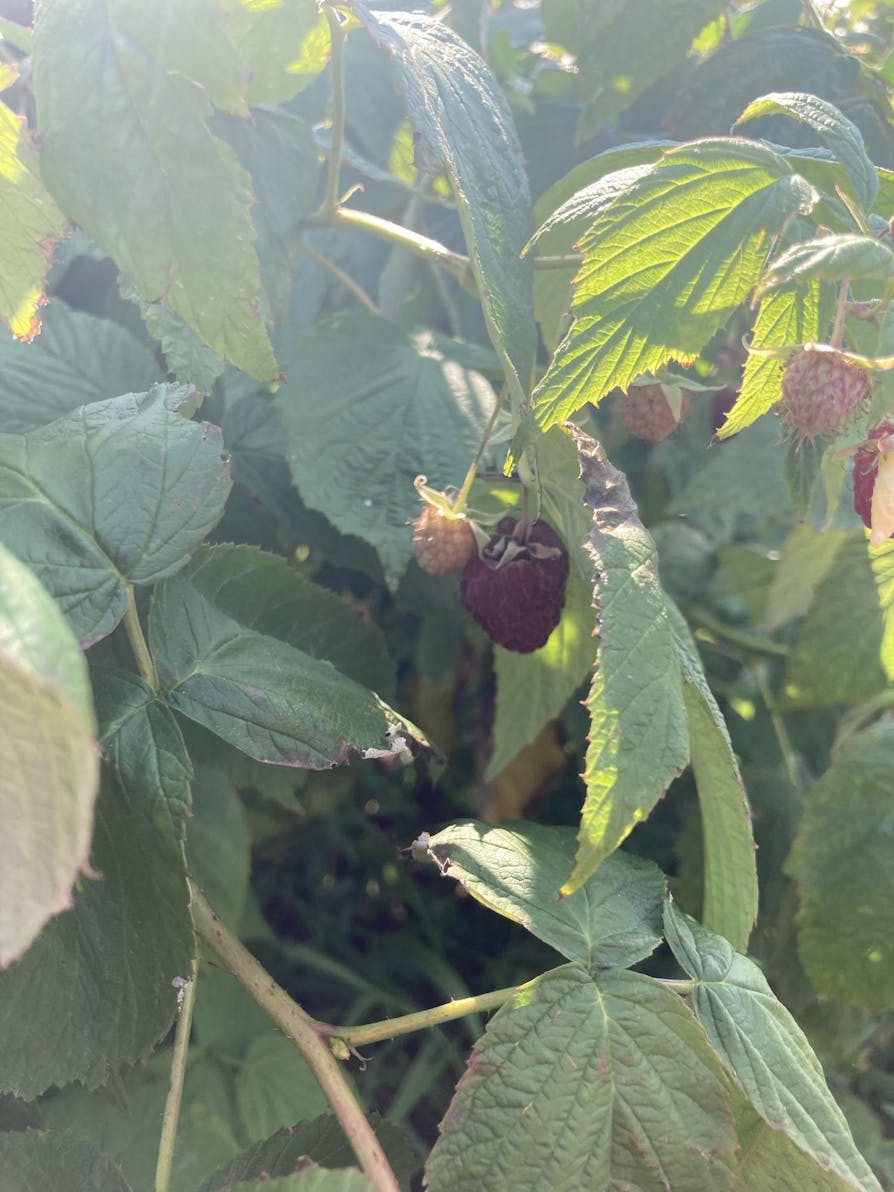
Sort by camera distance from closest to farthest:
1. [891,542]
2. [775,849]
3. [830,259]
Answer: [830,259]
[891,542]
[775,849]

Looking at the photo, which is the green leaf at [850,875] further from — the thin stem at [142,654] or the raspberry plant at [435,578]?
the thin stem at [142,654]

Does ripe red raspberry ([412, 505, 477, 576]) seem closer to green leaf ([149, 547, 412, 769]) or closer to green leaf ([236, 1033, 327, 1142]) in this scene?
green leaf ([149, 547, 412, 769])

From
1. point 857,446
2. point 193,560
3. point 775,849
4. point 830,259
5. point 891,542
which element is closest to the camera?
point 830,259

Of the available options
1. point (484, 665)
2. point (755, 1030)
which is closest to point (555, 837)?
point (755, 1030)

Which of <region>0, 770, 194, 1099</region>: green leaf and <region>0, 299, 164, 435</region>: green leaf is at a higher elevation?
<region>0, 299, 164, 435</region>: green leaf

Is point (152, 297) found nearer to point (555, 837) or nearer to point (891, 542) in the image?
point (555, 837)

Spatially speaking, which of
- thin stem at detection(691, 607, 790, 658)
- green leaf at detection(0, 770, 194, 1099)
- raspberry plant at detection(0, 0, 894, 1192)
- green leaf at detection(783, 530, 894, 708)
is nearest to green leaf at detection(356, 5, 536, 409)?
raspberry plant at detection(0, 0, 894, 1192)

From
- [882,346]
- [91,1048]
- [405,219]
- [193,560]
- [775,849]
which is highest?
[882,346]
